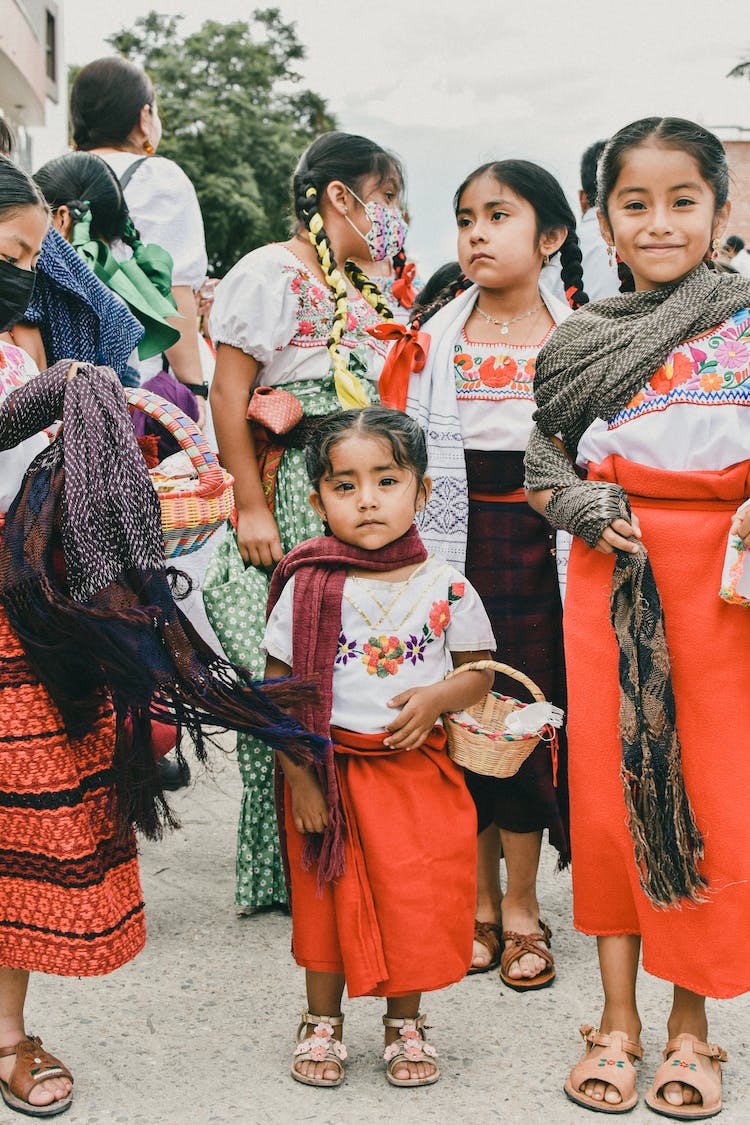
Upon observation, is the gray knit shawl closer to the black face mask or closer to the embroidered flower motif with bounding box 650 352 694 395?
the embroidered flower motif with bounding box 650 352 694 395

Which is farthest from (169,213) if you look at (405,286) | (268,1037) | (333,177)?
(268,1037)

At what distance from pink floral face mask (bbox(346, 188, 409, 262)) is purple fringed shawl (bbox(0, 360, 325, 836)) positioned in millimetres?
1345

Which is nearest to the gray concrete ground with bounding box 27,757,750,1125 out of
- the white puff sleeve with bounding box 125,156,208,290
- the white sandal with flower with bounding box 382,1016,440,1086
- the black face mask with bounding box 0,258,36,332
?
the white sandal with flower with bounding box 382,1016,440,1086

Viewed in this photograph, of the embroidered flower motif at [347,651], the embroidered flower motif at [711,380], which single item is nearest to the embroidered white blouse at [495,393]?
the embroidered flower motif at [711,380]

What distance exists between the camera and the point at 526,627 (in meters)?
3.26

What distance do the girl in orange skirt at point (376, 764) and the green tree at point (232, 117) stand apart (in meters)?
22.7

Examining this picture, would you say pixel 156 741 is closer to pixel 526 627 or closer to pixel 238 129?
pixel 526 627

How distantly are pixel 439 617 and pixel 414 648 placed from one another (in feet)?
0.31

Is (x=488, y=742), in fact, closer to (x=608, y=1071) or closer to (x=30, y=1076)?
(x=608, y=1071)

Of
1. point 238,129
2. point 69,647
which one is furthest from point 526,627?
point 238,129

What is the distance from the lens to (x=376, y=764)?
2.67m

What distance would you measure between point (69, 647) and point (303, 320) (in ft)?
4.44

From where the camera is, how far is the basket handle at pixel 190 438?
2.55 m

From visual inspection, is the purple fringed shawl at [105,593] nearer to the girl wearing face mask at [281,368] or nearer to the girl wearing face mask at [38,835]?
the girl wearing face mask at [38,835]
